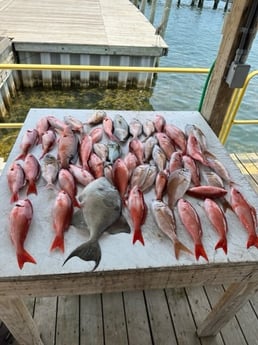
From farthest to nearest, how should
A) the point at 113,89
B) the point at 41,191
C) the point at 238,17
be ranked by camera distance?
the point at 113,89
the point at 238,17
the point at 41,191

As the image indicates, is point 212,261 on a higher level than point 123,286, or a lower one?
higher

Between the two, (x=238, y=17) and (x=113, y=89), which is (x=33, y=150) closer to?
(x=238, y=17)

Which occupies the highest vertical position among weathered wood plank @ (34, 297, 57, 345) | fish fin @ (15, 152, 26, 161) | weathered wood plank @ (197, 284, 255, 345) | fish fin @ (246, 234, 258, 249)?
fish fin @ (246, 234, 258, 249)

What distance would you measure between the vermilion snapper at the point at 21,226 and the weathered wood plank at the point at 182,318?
1.21m

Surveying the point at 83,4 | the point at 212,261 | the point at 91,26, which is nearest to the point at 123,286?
the point at 212,261

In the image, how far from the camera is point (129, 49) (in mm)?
6492

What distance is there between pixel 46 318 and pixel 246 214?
1.37 metres

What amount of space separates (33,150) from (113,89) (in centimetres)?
644

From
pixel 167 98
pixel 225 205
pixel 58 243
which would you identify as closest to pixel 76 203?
pixel 58 243

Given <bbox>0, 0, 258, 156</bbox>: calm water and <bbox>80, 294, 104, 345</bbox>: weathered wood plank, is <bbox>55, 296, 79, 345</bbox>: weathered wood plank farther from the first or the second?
<bbox>0, 0, 258, 156</bbox>: calm water

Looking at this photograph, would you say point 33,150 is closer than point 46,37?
Yes

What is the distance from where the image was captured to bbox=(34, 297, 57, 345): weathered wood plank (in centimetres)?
166

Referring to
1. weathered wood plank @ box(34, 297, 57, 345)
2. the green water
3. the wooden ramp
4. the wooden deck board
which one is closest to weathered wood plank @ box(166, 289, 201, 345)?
the wooden ramp

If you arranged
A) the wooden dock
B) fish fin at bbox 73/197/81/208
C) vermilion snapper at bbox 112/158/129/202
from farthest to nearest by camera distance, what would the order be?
the wooden dock
vermilion snapper at bbox 112/158/129/202
fish fin at bbox 73/197/81/208
